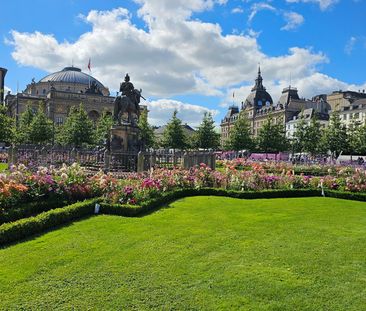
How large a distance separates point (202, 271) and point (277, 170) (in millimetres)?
18995

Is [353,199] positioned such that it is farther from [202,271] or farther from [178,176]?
[202,271]

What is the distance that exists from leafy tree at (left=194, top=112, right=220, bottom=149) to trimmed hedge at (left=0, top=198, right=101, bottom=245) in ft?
163

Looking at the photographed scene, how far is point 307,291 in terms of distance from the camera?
5.73 meters

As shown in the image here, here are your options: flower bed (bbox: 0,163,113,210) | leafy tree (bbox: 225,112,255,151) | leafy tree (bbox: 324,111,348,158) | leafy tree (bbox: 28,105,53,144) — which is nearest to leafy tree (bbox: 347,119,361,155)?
leafy tree (bbox: 324,111,348,158)

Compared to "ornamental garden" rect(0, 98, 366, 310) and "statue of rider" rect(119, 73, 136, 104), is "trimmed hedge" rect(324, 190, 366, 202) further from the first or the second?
"statue of rider" rect(119, 73, 136, 104)

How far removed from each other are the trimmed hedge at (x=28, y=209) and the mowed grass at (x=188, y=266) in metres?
1.17

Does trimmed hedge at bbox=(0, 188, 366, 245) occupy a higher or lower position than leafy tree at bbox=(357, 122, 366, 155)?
lower

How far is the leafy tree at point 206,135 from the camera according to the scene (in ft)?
199

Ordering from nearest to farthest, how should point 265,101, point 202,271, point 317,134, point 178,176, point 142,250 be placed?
1. point 202,271
2. point 142,250
3. point 178,176
4. point 317,134
5. point 265,101

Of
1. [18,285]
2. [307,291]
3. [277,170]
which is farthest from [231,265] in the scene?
[277,170]

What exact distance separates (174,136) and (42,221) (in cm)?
5021

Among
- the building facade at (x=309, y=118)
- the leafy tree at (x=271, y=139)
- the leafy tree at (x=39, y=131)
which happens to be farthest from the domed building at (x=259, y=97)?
the leafy tree at (x=39, y=131)

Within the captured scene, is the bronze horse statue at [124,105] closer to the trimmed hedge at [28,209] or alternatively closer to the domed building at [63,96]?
the trimmed hedge at [28,209]

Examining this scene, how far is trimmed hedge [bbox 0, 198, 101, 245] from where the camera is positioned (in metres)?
8.04
